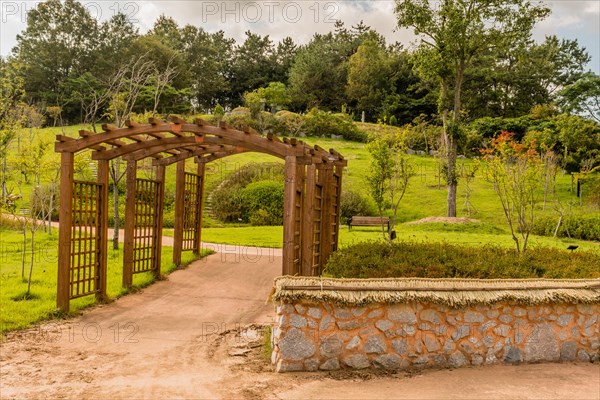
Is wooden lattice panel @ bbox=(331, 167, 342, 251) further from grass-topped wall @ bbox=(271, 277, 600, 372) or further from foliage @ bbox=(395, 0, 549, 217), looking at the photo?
foliage @ bbox=(395, 0, 549, 217)

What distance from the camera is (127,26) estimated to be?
1720 inches

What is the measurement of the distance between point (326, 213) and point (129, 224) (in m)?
3.34

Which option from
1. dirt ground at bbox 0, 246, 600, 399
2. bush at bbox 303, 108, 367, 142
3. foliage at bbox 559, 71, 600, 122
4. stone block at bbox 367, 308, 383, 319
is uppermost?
foliage at bbox 559, 71, 600, 122

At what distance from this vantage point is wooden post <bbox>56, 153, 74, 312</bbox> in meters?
7.02

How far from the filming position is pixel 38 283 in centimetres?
854

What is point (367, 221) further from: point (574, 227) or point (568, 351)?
point (568, 351)

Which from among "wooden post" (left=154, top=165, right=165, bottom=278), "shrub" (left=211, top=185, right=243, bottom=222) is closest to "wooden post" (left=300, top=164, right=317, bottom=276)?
"wooden post" (left=154, top=165, right=165, bottom=278)

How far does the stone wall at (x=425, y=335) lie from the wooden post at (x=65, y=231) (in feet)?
11.1

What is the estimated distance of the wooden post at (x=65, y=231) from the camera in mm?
7023

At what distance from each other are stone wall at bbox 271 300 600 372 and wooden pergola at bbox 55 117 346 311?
91.7 inches

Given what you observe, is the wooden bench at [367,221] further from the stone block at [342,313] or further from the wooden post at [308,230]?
the stone block at [342,313]

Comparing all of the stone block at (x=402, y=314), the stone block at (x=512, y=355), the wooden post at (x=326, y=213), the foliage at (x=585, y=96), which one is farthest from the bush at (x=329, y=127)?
the stone block at (x=402, y=314)

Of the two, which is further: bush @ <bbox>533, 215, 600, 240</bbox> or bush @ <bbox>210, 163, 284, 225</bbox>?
bush @ <bbox>210, 163, 284, 225</bbox>

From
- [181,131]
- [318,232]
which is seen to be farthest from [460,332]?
[181,131]
